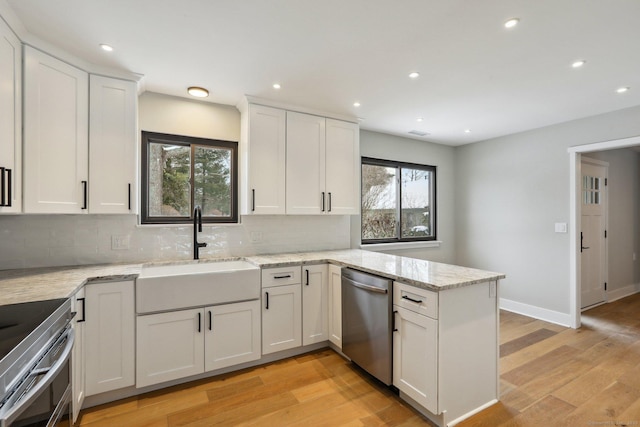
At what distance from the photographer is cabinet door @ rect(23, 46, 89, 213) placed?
1.95 meters

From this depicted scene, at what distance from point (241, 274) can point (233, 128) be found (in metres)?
1.62

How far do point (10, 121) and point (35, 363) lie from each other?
1.52 m

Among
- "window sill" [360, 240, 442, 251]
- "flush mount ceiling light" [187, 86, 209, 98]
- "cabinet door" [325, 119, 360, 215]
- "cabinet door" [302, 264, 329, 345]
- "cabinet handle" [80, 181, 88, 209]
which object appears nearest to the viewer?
"cabinet handle" [80, 181, 88, 209]

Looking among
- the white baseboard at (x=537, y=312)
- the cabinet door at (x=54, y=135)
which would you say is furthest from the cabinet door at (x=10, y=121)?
the white baseboard at (x=537, y=312)

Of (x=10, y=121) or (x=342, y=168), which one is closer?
(x=10, y=121)

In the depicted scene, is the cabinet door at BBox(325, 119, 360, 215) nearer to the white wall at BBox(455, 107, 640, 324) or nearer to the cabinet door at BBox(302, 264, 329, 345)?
the cabinet door at BBox(302, 264, 329, 345)

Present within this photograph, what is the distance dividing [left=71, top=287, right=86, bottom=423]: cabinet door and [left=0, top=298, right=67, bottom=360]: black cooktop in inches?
16.0

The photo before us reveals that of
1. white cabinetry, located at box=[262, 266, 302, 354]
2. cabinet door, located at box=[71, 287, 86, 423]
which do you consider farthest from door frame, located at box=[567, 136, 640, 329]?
cabinet door, located at box=[71, 287, 86, 423]

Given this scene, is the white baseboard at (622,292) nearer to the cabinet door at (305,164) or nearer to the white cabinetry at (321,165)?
the white cabinetry at (321,165)

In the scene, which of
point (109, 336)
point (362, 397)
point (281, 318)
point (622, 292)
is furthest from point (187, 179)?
point (622, 292)

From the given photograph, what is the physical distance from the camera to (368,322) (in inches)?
93.0

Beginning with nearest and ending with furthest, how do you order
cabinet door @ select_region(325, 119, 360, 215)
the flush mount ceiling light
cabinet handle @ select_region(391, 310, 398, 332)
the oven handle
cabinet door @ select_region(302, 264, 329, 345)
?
the oven handle < cabinet handle @ select_region(391, 310, 398, 332) < the flush mount ceiling light < cabinet door @ select_region(302, 264, 329, 345) < cabinet door @ select_region(325, 119, 360, 215)

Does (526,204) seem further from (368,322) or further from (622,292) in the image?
(368,322)

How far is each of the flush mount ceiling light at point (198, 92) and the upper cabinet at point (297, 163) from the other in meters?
0.38
